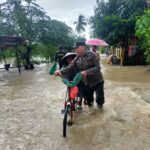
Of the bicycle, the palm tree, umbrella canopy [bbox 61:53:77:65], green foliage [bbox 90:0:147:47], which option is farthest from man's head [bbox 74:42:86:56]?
the palm tree

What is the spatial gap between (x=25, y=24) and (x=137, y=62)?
30.6ft

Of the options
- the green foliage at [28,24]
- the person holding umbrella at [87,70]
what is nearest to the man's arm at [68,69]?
the person holding umbrella at [87,70]

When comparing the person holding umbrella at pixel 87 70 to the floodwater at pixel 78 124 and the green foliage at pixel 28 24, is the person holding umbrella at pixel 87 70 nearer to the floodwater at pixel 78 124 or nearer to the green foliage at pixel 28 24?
the floodwater at pixel 78 124

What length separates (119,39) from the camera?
706 inches

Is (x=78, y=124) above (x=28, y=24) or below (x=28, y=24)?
→ below

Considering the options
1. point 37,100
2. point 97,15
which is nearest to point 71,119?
point 37,100

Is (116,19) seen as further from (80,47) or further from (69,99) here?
(69,99)

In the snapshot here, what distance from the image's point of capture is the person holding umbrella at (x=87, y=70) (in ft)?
16.9

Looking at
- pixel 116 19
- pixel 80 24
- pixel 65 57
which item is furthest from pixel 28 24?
pixel 80 24

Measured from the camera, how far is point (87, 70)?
16.2 ft

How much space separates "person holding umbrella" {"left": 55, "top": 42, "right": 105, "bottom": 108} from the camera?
16.9ft

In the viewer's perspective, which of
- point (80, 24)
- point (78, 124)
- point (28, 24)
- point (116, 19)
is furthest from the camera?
point (80, 24)

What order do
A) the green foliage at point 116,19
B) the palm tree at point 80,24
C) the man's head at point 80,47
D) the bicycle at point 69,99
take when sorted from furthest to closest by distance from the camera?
the palm tree at point 80,24 → the green foliage at point 116,19 → the man's head at point 80,47 → the bicycle at point 69,99

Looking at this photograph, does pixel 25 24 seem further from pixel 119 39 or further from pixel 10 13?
pixel 119 39
